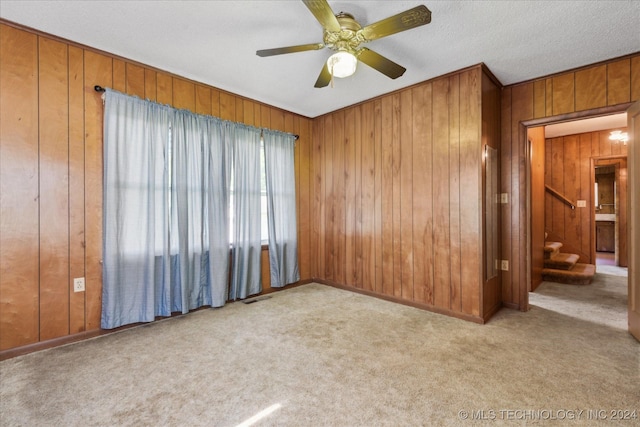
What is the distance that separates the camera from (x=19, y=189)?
2283 millimetres

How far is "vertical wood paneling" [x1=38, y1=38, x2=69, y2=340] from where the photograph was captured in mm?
2379

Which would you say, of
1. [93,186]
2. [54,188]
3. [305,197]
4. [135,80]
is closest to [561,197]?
[305,197]

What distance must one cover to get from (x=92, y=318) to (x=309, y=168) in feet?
10.6

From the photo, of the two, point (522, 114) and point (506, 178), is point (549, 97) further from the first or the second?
point (506, 178)

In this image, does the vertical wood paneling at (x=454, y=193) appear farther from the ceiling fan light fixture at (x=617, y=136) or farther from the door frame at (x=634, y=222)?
the ceiling fan light fixture at (x=617, y=136)

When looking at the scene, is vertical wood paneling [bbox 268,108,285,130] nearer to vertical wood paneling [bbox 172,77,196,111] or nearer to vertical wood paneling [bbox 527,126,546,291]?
vertical wood paneling [bbox 172,77,196,111]

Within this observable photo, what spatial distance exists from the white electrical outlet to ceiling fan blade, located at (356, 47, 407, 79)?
3.02 meters

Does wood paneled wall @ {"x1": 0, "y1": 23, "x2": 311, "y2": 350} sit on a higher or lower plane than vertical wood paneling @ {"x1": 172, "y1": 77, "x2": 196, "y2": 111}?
lower

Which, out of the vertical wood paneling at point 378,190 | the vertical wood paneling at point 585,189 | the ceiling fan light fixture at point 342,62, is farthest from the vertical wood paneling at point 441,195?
the vertical wood paneling at point 585,189

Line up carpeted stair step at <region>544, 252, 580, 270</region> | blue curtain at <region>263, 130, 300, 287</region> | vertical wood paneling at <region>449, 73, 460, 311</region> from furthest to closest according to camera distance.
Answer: carpeted stair step at <region>544, 252, 580, 270</region> < blue curtain at <region>263, 130, 300, 287</region> < vertical wood paneling at <region>449, 73, 460, 311</region>

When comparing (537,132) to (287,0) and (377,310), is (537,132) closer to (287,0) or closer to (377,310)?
(377,310)

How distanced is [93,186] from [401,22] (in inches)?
112

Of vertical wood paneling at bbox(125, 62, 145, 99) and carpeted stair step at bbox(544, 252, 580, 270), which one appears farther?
carpeted stair step at bbox(544, 252, 580, 270)

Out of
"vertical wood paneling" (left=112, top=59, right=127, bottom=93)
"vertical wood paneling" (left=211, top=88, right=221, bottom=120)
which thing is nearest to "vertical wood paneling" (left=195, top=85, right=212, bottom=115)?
"vertical wood paneling" (left=211, top=88, right=221, bottom=120)
